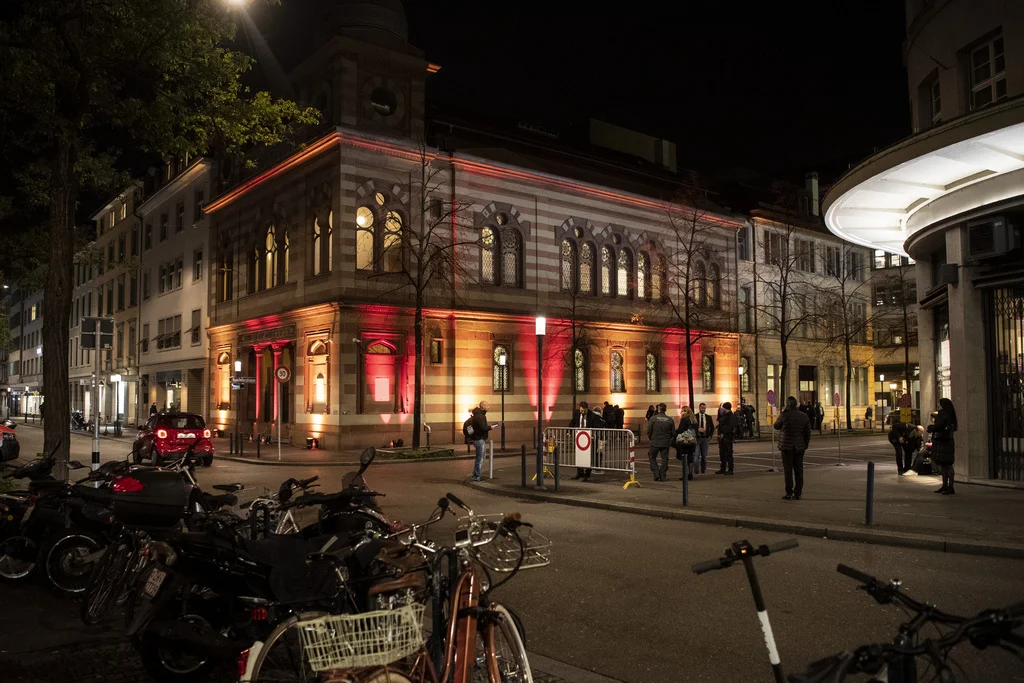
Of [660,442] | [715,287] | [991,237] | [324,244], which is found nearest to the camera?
[991,237]

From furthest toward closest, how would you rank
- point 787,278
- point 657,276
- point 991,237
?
point 787,278 → point 657,276 → point 991,237

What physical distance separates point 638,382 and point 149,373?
102 ft

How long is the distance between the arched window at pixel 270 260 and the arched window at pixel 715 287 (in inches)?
962

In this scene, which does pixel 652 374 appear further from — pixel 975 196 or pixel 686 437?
pixel 975 196

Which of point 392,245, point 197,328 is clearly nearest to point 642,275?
point 392,245

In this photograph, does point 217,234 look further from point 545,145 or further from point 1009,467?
point 1009,467

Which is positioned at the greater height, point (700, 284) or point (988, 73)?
point (988, 73)

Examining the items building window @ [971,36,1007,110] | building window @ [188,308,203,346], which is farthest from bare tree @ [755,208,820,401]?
building window @ [188,308,203,346]

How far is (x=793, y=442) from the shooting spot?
1515cm

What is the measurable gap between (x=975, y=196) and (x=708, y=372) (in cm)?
2995

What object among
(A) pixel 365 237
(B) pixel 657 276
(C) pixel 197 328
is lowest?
(C) pixel 197 328

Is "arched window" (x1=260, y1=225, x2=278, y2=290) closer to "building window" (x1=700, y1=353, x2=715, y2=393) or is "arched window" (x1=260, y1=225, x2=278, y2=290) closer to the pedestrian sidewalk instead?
the pedestrian sidewalk

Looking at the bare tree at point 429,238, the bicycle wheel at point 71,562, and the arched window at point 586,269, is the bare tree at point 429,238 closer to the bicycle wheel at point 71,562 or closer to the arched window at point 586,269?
the arched window at point 586,269

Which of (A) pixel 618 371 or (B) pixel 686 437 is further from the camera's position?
(A) pixel 618 371
